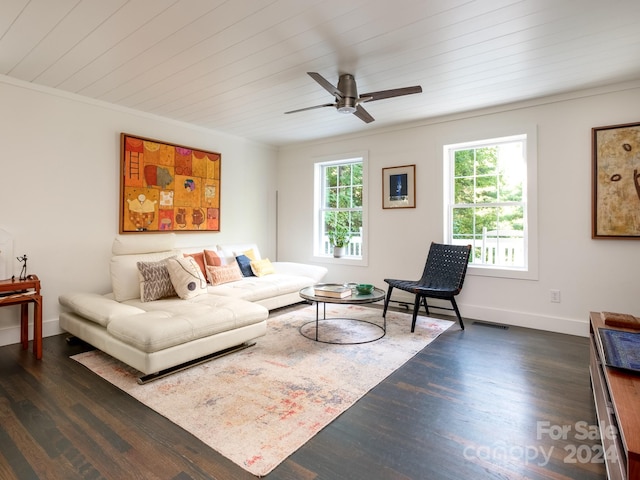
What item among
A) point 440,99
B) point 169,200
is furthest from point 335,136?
point 169,200

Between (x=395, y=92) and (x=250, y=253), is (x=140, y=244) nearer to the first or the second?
(x=250, y=253)

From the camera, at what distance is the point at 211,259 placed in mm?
4211

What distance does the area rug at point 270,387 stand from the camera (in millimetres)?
1771

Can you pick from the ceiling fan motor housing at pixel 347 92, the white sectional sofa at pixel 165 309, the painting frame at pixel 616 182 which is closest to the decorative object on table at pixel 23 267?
the white sectional sofa at pixel 165 309

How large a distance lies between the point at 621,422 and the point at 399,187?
3.73 metres

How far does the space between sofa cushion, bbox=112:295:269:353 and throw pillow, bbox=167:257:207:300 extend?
0.34ft

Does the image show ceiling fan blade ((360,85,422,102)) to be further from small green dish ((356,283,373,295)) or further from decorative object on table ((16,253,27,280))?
decorative object on table ((16,253,27,280))

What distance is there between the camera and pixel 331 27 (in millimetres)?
2279

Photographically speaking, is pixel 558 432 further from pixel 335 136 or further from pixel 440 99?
pixel 335 136

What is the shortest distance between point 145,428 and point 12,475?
53 cm

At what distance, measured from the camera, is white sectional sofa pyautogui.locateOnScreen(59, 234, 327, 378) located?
2.40 meters

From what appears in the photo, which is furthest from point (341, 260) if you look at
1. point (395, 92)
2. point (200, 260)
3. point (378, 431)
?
point (378, 431)

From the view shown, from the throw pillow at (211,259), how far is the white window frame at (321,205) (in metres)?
1.74

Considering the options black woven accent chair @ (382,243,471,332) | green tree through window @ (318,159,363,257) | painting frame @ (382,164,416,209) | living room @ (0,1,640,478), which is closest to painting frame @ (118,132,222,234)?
living room @ (0,1,640,478)
